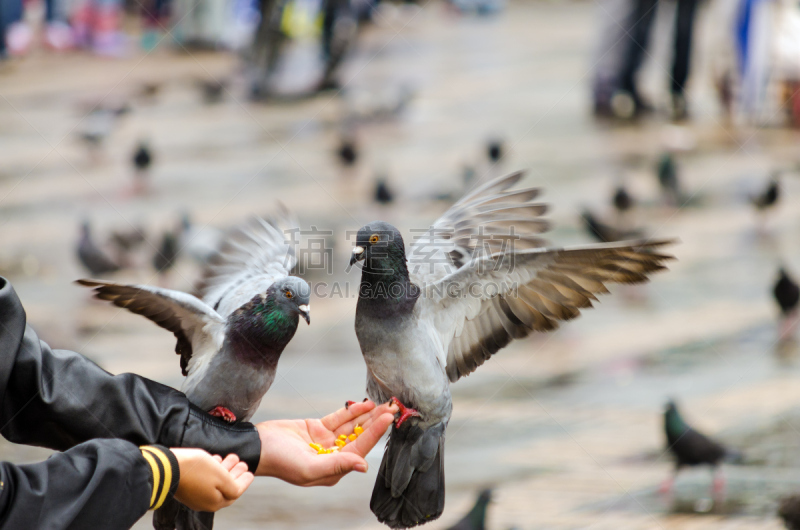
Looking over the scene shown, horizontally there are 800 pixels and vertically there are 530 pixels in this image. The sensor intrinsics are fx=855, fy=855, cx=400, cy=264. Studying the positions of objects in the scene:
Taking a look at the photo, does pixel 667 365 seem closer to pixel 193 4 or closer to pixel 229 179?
pixel 229 179

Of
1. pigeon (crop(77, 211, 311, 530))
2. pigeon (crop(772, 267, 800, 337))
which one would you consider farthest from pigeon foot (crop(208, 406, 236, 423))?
pigeon (crop(772, 267, 800, 337))

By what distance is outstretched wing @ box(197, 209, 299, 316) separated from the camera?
3.83 m

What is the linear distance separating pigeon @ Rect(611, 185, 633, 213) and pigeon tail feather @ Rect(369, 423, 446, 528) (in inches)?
222

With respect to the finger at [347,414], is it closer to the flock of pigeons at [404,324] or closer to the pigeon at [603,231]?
the flock of pigeons at [404,324]

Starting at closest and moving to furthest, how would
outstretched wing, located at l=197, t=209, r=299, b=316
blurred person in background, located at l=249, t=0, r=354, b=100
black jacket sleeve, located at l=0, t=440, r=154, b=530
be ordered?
black jacket sleeve, located at l=0, t=440, r=154, b=530 → outstretched wing, located at l=197, t=209, r=299, b=316 → blurred person in background, located at l=249, t=0, r=354, b=100

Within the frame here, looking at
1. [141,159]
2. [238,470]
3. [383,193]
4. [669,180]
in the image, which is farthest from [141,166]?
[238,470]

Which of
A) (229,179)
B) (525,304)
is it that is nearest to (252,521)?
(525,304)

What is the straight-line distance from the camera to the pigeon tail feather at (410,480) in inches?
127

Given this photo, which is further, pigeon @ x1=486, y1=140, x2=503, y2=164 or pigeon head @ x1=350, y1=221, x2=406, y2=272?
pigeon @ x1=486, y1=140, x2=503, y2=164

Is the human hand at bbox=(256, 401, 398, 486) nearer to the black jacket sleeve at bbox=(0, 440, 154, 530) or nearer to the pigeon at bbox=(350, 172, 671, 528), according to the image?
the pigeon at bbox=(350, 172, 671, 528)

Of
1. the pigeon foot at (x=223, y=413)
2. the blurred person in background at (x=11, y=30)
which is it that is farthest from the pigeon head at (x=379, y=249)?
the blurred person in background at (x=11, y=30)

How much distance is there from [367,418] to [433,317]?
0.51m

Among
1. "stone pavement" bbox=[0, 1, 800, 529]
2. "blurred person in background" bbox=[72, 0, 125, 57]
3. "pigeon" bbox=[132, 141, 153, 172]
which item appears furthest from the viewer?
"blurred person in background" bbox=[72, 0, 125, 57]

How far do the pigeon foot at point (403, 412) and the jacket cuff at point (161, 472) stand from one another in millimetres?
958
